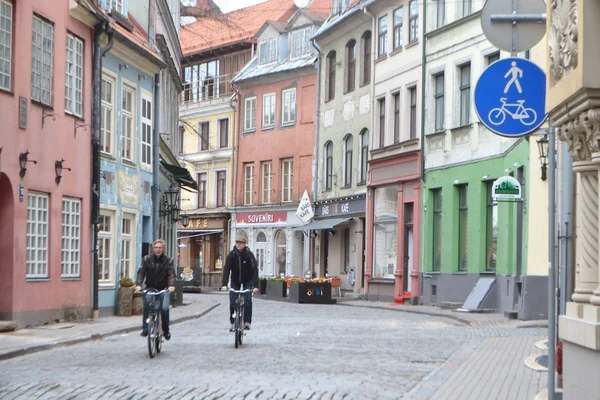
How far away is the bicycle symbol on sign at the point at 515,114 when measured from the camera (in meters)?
9.03

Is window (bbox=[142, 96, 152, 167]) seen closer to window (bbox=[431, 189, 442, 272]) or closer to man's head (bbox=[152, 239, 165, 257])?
window (bbox=[431, 189, 442, 272])

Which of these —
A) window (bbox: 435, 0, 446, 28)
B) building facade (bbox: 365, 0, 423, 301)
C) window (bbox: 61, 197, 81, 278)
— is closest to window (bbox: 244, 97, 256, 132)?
building facade (bbox: 365, 0, 423, 301)

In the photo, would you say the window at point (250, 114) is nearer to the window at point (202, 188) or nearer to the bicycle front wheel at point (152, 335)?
the window at point (202, 188)

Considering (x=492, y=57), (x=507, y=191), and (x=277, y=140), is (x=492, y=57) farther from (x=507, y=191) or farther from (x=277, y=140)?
(x=277, y=140)

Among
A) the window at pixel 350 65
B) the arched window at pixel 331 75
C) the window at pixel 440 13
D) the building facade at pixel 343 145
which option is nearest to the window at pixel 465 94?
the window at pixel 440 13

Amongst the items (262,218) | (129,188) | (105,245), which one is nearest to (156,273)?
(105,245)

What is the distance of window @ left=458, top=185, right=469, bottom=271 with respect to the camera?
3400cm

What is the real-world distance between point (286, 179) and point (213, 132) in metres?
7.38

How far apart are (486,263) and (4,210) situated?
15.6 metres

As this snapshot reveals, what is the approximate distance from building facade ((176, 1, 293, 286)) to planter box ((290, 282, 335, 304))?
20.8 m

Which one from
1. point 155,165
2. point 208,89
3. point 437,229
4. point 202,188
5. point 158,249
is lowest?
point 158,249

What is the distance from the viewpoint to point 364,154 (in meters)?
44.6

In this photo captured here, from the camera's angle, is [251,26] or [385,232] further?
[251,26]

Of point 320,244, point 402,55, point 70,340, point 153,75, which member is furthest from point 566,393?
point 320,244
